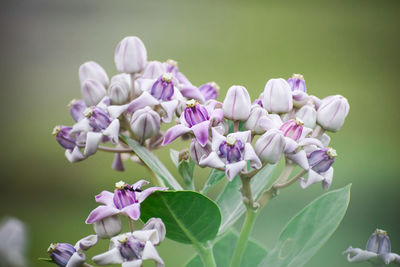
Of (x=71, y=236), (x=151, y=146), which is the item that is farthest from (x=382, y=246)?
(x=71, y=236)

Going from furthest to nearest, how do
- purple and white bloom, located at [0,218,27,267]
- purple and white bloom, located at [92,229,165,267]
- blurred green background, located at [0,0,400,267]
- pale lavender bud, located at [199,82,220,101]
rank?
blurred green background, located at [0,0,400,267]
purple and white bloom, located at [0,218,27,267]
pale lavender bud, located at [199,82,220,101]
purple and white bloom, located at [92,229,165,267]

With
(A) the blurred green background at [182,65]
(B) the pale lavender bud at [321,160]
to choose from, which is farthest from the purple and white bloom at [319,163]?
(A) the blurred green background at [182,65]

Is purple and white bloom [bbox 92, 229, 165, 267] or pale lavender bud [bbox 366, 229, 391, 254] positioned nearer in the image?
purple and white bloom [bbox 92, 229, 165, 267]

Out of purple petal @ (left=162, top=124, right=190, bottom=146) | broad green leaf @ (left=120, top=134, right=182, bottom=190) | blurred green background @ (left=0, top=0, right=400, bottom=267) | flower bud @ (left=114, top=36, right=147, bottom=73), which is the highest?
flower bud @ (left=114, top=36, right=147, bottom=73)

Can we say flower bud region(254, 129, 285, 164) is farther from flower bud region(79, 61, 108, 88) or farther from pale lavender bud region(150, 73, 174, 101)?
flower bud region(79, 61, 108, 88)

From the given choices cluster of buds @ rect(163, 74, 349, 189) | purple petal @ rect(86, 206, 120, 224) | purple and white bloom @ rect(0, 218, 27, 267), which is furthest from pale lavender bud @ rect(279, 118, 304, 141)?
purple and white bloom @ rect(0, 218, 27, 267)

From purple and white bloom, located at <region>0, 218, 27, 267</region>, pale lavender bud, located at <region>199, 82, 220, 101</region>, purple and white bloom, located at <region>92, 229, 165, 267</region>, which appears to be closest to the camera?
purple and white bloom, located at <region>92, 229, 165, 267</region>

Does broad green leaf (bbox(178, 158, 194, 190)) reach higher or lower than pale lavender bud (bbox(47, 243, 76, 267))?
higher
